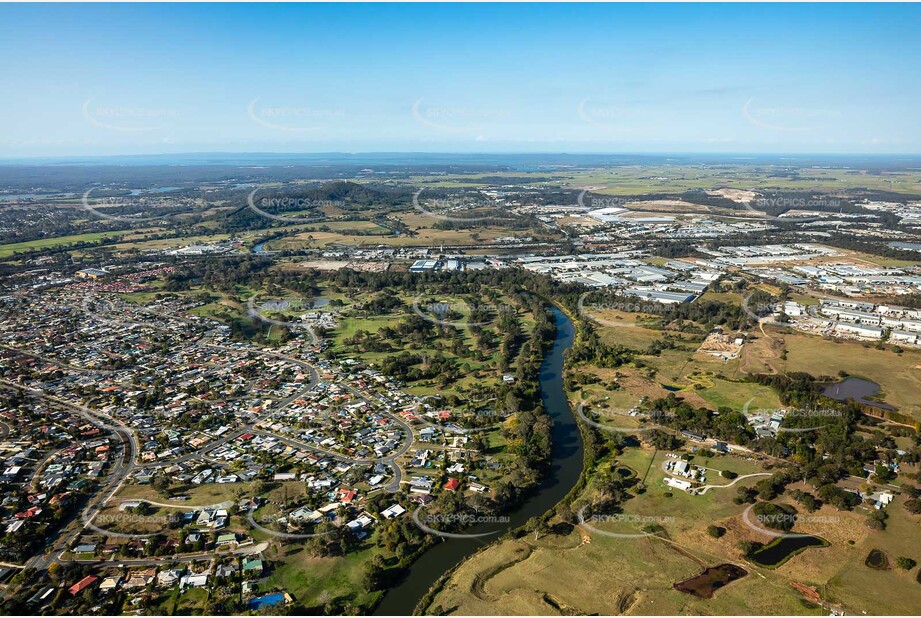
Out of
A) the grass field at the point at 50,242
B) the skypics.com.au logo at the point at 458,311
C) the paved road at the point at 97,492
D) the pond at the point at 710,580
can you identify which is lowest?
the pond at the point at 710,580

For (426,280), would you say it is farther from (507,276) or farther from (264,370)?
(264,370)

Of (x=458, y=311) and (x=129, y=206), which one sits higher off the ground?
(x=129, y=206)

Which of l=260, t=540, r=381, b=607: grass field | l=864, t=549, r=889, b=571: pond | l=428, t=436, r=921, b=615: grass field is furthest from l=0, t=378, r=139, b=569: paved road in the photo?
l=864, t=549, r=889, b=571: pond

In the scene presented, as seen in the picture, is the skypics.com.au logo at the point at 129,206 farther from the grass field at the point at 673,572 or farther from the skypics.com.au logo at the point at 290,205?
the grass field at the point at 673,572

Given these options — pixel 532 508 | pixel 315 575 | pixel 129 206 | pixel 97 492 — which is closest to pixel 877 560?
pixel 532 508

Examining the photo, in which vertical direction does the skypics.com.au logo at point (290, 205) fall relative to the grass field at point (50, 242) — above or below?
above

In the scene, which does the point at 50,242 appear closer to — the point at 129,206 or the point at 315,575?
the point at 129,206

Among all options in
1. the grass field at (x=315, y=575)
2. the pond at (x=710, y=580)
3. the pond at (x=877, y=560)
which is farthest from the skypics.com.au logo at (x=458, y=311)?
the pond at (x=877, y=560)

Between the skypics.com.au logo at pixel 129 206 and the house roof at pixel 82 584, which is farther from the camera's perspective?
the skypics.com.au logo at pixel 129 206
